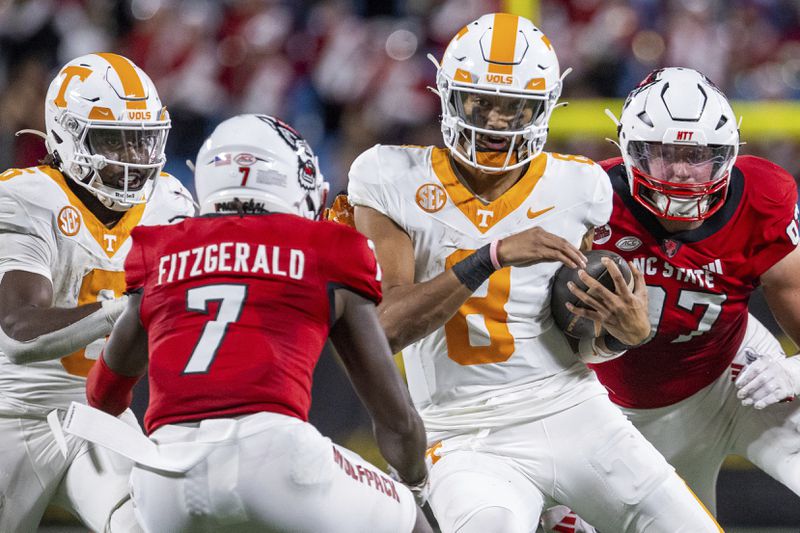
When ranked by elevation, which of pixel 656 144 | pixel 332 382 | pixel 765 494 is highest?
pixel 656 144

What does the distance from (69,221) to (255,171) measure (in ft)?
3.30

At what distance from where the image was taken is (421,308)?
114 inches

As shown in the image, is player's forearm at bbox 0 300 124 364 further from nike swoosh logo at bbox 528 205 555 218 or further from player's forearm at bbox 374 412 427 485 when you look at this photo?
nike swoosh logo at bbox 528 205 555 218

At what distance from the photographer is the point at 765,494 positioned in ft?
16.4

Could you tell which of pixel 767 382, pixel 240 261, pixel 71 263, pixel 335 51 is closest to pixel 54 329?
pixel 71 263

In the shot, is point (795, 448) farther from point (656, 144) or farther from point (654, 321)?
point (656, 144)

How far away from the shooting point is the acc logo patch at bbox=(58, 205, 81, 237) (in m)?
3.31

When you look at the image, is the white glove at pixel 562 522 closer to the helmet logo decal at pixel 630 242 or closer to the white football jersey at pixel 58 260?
the helmet logo decal at pixel 630 242

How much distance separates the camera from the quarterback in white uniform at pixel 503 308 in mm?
2939

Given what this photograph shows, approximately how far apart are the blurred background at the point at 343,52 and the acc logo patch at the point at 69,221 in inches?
119

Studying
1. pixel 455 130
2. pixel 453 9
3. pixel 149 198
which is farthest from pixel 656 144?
pixel 453 9

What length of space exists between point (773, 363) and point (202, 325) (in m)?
1.72

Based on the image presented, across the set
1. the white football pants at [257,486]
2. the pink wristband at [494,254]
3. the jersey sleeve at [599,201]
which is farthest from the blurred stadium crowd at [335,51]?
the white football pants at [257,486]

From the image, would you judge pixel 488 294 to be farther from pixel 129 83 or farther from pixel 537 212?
pixel 129 83
